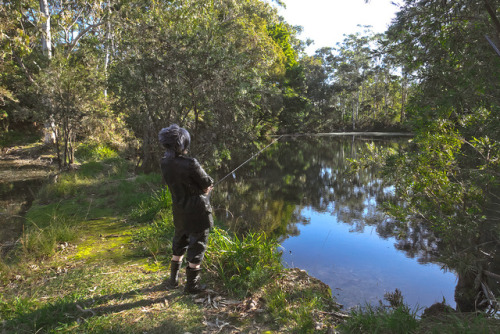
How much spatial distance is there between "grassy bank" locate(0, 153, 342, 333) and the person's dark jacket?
33.0 inches

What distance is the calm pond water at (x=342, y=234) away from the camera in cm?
581

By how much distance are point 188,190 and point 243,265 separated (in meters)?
1.29

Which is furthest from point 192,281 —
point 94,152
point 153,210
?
point 94,152

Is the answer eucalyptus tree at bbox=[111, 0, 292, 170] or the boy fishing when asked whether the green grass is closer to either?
eucalyptus tree at bbox=[111, 0, 292, 170]

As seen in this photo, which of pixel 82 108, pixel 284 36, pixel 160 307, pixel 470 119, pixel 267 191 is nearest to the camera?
pixel 160 307

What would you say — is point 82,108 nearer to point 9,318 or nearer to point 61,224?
point 61,224

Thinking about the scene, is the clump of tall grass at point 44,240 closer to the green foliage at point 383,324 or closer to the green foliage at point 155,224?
the green foliage at point 155,224

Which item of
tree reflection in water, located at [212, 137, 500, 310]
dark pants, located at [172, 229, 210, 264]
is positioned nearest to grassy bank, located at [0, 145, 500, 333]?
dark pants, located at [172, 229, 210, 264]

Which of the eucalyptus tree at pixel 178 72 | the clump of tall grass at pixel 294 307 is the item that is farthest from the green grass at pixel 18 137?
the clump of tall grass at pixel 294 307

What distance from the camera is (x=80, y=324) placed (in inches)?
112

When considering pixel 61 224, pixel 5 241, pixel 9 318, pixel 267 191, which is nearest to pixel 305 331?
pixel 9 318

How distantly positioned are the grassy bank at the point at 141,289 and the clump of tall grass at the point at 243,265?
0.04 feet

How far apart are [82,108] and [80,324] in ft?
31.5

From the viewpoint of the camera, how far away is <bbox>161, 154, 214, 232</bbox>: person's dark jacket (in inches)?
129
